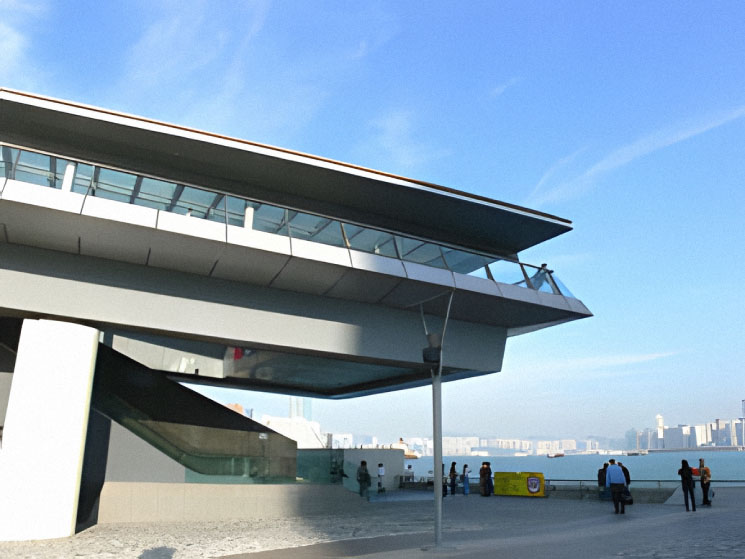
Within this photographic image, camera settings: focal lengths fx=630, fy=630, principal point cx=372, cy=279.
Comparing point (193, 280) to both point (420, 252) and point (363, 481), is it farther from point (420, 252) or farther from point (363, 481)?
point (363, 481)

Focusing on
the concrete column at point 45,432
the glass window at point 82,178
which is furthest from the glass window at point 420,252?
the concrete column at point 45,432

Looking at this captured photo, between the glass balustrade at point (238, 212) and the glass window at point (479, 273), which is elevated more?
the glass balustrade at point (238, 212)

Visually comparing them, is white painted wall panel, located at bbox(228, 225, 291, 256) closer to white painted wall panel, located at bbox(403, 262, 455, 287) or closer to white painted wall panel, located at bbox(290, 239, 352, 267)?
white painted wall panel, located at bbox(290, 239, 352, 267)

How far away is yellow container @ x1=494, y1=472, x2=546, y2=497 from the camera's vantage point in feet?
90.0

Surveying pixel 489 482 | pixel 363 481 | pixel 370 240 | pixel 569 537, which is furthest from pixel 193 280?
pixel 489 482

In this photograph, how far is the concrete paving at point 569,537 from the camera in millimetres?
10078

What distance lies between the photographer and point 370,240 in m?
16.5

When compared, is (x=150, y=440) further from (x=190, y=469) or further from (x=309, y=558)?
(x=309, y=558)

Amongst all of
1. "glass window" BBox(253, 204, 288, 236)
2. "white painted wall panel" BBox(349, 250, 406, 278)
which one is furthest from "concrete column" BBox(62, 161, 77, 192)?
"white painted wall panel" BBox(349, 250, 406, 278)

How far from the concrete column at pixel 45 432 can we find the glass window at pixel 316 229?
18.2 ft

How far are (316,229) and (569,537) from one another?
351 inches

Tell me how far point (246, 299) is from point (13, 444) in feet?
20.2

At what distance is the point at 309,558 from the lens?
10.6 m

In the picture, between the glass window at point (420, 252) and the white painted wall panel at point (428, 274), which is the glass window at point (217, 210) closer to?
the glass window at point (420, 252)
